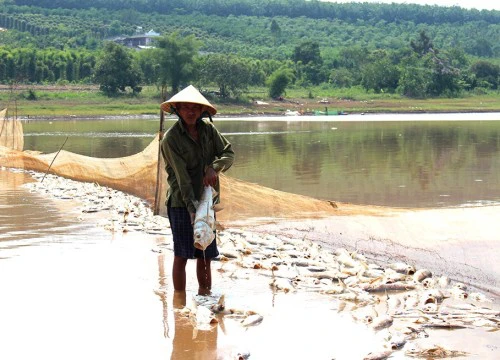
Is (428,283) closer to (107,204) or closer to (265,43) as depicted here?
(107,204)

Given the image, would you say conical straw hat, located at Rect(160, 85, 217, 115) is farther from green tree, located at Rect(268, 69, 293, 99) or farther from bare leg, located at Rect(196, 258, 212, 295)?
green tree, located at Rect(268, 69, 293, 99)

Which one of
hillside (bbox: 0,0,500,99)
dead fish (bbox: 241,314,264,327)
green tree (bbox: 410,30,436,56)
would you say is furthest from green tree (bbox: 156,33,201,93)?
dead fish (bbox: 241,314,264,327)

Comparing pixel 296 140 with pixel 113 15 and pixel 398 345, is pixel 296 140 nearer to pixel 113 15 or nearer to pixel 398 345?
pixel 398 345

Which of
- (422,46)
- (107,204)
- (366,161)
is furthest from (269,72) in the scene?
(107,204)

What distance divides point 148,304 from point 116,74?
2472 inches

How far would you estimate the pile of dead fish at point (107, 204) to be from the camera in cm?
993

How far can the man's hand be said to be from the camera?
6.17 metres

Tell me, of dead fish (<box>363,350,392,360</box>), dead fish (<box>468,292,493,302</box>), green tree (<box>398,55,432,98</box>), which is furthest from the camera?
green tree (<box>398,55,432,98</box>)

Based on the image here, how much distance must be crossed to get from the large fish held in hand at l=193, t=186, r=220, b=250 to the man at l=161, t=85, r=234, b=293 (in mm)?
73

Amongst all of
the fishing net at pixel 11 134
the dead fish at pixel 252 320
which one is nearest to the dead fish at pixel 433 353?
the dead fish at pixel 252 320

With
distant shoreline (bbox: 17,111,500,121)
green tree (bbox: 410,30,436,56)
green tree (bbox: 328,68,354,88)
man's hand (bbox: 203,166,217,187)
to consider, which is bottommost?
distant shoreline (bbox: 17,111,500,121)

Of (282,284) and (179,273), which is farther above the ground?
(179,273)

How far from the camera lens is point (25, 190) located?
13.7 meters

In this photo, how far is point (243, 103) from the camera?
66750 mm
